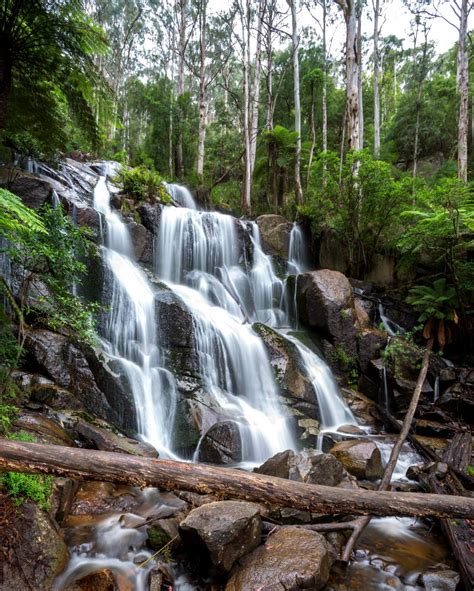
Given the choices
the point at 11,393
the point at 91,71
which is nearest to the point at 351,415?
the point at 11,393

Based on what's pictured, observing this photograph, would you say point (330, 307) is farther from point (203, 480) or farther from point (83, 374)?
point (203, 480)

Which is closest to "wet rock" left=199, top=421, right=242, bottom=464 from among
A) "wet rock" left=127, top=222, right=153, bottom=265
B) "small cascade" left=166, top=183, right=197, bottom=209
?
"wet rock" left=127, top=222, right=153, bottom=265

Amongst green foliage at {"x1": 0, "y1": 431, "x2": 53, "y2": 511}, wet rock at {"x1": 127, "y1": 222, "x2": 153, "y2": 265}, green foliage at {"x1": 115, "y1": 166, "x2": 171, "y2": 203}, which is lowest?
green foliage at {"x1": 0, "y1": 431, "x2": 53, "y2": 511}

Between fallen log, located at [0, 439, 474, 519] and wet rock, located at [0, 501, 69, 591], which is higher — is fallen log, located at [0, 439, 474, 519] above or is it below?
above

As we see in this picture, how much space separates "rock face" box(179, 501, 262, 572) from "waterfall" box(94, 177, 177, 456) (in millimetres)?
2854

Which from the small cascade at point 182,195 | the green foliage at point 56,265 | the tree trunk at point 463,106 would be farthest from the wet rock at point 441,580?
the small cascade at point 182,195

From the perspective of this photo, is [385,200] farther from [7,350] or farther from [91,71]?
[7,350]

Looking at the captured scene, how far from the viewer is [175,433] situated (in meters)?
6.27

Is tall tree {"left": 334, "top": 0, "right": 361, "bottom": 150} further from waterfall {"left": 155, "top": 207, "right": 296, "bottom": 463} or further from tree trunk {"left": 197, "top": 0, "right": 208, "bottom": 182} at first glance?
tree trunk {"left": 197, "top": 0, "right": 208, "bottom": 182}

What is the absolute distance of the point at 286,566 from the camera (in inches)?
115

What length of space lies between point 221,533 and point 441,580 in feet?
6.99

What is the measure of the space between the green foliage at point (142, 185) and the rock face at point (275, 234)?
12.1 feet

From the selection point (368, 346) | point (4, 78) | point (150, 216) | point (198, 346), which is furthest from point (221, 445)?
point (150, 216)

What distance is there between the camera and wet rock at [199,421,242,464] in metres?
5.89
